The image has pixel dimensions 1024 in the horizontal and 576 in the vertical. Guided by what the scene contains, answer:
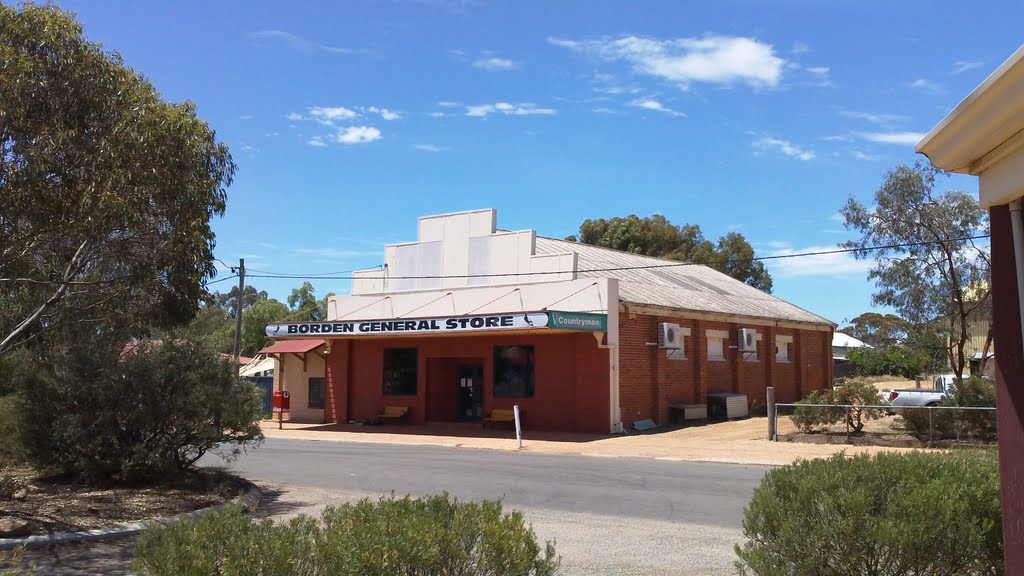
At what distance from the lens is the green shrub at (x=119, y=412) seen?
12.6 metres

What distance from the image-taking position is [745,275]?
70.8m

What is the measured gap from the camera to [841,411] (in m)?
22.8

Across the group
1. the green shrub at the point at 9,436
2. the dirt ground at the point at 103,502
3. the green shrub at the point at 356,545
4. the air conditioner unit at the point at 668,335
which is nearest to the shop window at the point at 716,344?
the air conditioner unit at the point at 668,335

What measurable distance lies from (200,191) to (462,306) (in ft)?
60.9

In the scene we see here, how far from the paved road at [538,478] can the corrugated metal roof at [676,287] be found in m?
9.05

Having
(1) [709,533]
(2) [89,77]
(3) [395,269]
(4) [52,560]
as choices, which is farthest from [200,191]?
(3) [395,269]

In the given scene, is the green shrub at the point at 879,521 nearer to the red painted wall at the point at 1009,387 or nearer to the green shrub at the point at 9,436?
the red painted wall at the point at 1009,387

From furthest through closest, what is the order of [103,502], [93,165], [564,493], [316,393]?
1. [316,393]
2. [564,493]
3. [103,502]
4. [93,165]

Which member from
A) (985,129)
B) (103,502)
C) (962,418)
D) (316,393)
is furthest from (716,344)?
(985,129)

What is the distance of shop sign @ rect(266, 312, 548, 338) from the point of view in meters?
24.9

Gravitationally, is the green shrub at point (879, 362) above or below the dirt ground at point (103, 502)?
above

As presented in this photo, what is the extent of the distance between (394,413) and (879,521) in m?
26.9

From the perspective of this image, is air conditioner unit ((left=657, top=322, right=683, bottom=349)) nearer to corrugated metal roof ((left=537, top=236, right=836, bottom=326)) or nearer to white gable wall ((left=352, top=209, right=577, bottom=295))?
corrugated metal roof ((left=537, top=236, right=836, bottom=326))

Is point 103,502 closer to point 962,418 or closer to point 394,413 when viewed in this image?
point 962,418
